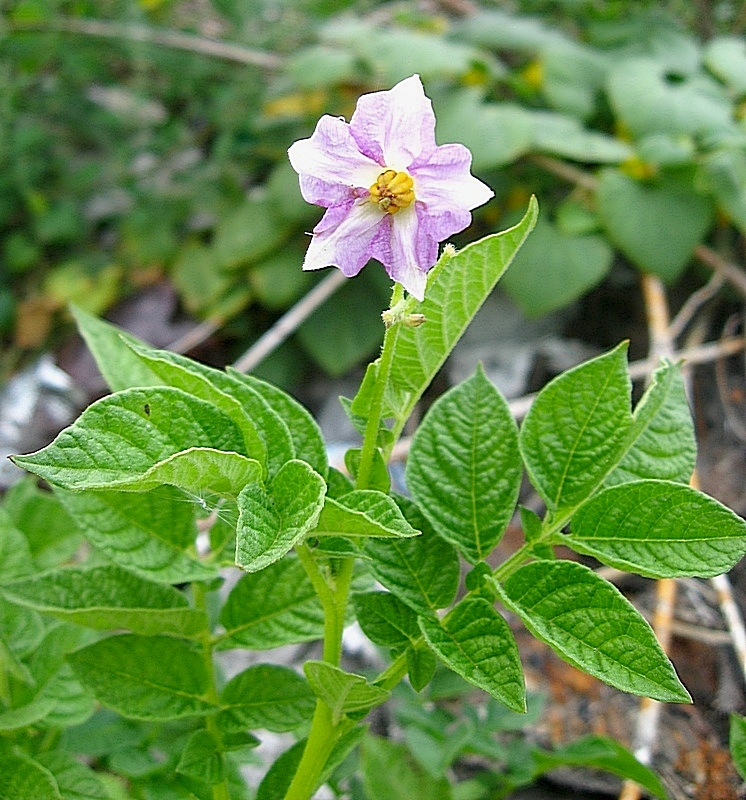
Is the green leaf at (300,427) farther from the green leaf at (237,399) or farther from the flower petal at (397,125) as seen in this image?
the flower petal at (397,125)

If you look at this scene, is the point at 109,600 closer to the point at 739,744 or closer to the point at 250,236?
the point at 739,744

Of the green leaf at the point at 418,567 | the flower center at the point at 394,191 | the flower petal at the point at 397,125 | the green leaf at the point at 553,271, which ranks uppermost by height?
the flower petal at the point at 397,125

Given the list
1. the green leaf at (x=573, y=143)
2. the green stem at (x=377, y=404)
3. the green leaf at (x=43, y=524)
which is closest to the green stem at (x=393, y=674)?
the green stem at (x=377, y=404)

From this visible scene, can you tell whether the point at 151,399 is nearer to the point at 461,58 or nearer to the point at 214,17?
the point at 461,58

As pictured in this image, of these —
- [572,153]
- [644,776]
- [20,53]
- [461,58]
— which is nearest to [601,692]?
[644,776]

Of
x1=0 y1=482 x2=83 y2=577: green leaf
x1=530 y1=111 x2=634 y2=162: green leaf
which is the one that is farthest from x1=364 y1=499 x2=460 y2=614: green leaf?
x1=530 y1=111 x2=634 y2=162: green leaf

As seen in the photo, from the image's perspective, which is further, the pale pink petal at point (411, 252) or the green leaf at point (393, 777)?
the green leaf at point (393, 777)

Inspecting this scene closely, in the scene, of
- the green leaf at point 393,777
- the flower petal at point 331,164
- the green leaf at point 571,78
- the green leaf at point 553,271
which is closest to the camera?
the flower petal at point 331,164

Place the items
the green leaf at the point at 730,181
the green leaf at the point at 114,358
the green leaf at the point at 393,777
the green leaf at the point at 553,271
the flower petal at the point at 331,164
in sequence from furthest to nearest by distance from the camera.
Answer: the green leaf at the point at 553,271 → the green leaf at the point at 730,181 → the green leaf at the point at 393,777 → the green leaf at the point at 114,358 → the flower petal at the point at 331,164
